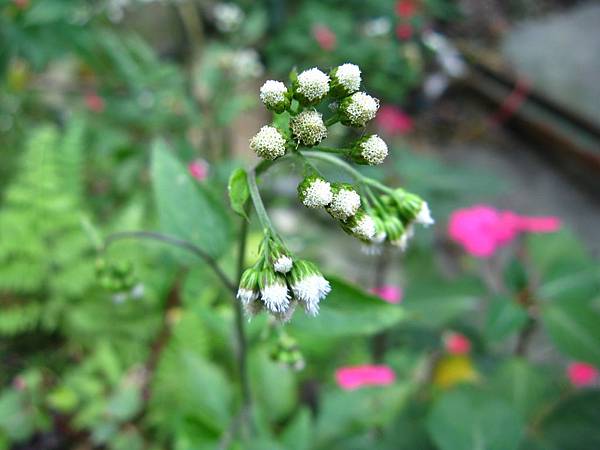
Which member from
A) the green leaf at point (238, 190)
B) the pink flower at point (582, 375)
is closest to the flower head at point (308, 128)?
the green leaf at point (238, 190)

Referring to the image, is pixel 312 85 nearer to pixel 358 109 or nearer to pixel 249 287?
pixel 358 109

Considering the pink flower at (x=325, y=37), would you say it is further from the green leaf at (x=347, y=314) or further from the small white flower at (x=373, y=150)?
the small white flower at (x=373, y=150)

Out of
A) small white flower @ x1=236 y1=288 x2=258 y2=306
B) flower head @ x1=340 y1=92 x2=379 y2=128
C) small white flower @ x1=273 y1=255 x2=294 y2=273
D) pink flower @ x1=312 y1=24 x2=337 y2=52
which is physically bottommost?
pink flower @ x1=312 y1=24 x2=337 y2=52

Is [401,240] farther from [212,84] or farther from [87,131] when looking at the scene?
[87,131]

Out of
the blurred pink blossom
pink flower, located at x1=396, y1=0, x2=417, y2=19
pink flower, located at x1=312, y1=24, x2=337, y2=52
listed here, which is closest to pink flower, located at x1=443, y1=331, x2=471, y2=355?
the blurred pink blossom

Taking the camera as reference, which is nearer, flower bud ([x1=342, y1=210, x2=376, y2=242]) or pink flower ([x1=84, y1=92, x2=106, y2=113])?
flower bud ([x1=342, y1=210, x2=376, y2=242])

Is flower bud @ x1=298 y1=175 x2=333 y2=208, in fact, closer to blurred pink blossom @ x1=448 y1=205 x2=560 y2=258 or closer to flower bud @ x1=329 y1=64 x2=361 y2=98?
flower bud @ x1=329 y1=64 x2=361 y2=98

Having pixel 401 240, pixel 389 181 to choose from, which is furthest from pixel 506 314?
pixel 389 181

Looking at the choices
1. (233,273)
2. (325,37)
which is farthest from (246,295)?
(325,37)
